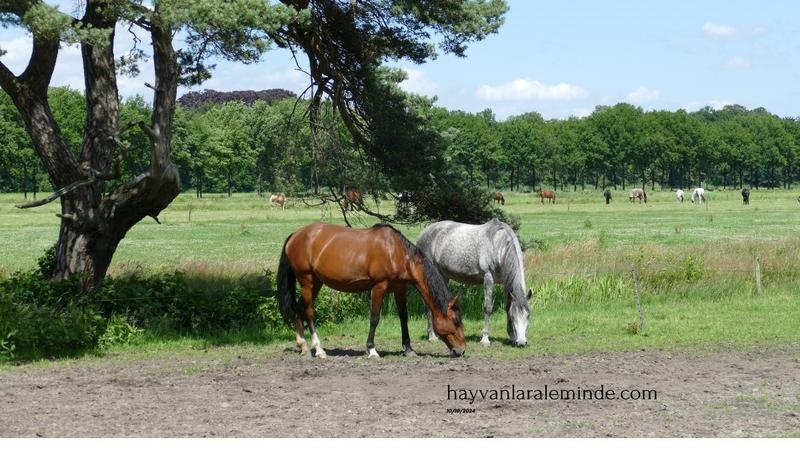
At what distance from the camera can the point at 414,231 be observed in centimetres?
4406

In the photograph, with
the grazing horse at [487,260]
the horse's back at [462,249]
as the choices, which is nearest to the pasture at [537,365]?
the grazing horse at [487,260]

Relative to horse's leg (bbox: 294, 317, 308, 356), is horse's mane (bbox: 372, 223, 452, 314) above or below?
above

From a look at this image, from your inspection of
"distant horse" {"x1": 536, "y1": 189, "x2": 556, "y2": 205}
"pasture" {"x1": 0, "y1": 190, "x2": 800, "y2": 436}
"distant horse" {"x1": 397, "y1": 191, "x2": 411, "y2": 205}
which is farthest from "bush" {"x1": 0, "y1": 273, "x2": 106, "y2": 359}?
"distant horse" {"x1": 536, "y1": 189, "x2": 556, "y2": 205}

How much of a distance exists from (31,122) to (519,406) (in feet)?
33.2

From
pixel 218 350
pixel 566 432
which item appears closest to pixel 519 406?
pixel 566 432

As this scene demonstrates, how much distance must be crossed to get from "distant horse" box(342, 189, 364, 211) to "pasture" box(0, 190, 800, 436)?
207cm

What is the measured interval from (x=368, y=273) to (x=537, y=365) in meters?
2.69

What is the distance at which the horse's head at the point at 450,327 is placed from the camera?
13156 millimetres

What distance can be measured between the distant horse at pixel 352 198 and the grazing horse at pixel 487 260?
1.98 meters

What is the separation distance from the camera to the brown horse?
43.6ft

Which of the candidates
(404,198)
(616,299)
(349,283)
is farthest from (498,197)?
(349,283)

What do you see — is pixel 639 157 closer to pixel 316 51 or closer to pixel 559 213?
pixel 559 213

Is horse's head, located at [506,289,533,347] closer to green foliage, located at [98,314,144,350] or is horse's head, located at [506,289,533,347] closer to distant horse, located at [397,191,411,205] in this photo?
distant horse, located at [397,191,411,205]

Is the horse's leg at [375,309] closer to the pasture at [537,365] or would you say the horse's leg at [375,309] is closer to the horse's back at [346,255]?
the horse's back at [346,255]
